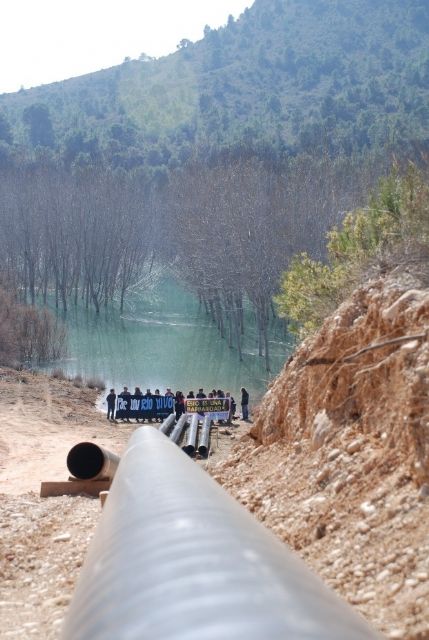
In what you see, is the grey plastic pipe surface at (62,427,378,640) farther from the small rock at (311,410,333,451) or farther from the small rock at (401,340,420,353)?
the small rock at (311,410,333,451)

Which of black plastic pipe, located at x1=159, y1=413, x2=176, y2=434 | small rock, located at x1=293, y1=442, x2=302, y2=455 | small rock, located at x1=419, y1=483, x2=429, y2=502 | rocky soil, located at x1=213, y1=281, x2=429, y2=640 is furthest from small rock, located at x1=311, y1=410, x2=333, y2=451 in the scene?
black plastic pipe, located at x1=159, y1=413, x2=176, y2=434

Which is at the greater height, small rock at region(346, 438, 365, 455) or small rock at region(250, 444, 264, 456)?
small rock at region(346, 438, 365, 455)

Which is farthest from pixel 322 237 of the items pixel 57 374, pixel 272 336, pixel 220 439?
pixel 220 439

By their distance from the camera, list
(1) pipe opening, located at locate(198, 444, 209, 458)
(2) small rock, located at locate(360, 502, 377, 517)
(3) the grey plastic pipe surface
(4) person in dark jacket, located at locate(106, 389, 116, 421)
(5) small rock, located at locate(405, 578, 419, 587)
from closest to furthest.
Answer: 1. (3) the grey plastic pipe surface
2. (5) small rock, located at locate(405, 578, 419, 587)
3. (2) small rock, located at locate(360, 502, 377, 517)
4. (1) pipe opening, located at locate(198, 444, 209, 458)
5. (4) person in dark jacket, located at locate(106, 389, 116, 421)

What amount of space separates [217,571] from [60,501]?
8440 mm

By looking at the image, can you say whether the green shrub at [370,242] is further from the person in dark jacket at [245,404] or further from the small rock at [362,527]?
the person in dark jacket at [245,404]

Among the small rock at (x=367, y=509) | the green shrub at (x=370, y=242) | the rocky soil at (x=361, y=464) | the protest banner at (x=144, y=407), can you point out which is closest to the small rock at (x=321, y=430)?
the rocky soil at (x=361, y=464)

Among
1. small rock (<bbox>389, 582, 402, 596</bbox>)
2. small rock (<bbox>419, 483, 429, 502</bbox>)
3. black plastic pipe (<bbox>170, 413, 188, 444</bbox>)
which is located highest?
small rock (<bbox>419, 483, 429, 502</bbox>)

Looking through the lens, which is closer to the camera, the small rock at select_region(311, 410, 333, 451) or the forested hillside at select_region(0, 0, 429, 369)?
the small rock at select_region(311, 410, 333, 451)

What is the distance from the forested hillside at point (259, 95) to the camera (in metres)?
85.9

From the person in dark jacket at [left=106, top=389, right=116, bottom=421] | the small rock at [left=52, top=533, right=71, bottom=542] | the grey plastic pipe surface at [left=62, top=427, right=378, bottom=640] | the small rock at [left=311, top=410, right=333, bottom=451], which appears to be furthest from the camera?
the person in dark jacket at [left=106, top=389, right=116, bottom=421]

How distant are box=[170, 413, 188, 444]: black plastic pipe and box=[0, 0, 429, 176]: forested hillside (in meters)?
49.7

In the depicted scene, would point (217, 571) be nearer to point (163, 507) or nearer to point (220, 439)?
point (163, 507)

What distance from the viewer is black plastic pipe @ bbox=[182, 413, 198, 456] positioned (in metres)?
16.1
